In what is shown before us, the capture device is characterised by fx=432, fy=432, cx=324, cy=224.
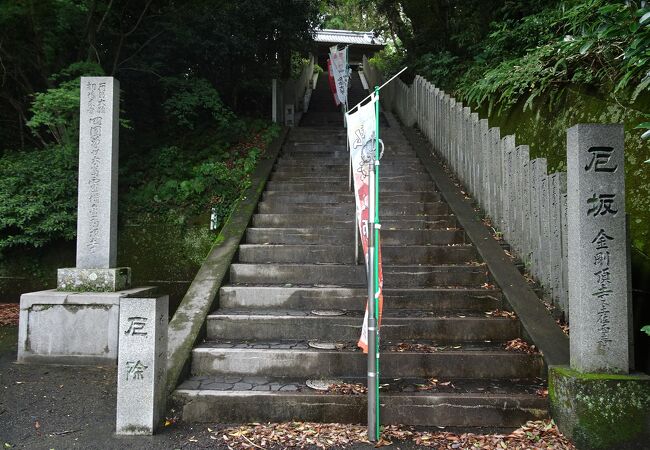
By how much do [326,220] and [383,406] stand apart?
351 centimetres

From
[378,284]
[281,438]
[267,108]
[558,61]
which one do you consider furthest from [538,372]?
[267,108]

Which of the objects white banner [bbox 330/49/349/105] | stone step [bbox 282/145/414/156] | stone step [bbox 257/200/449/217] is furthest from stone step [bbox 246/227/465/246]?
white banner [bbox 330/49/349/105]

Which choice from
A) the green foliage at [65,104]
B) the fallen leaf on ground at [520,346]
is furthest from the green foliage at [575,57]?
the green foliage at [65,104]

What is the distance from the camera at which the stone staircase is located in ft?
11.9

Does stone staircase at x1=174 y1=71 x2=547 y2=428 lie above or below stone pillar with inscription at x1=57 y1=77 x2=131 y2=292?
below

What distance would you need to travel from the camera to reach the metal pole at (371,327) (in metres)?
3.24

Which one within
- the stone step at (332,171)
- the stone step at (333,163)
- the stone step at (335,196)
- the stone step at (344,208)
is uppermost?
the stone step at (333,163)

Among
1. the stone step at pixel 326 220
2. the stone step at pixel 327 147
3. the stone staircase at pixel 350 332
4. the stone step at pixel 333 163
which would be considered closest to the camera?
the stone staircase at pixel 350 332

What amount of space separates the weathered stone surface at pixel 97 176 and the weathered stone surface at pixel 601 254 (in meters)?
5.03

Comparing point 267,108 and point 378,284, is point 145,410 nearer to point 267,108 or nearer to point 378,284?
point 378,284

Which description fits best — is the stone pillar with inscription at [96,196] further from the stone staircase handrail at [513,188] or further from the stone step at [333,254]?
the stone staircase handrail at [513,188]

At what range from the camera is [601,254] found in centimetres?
329

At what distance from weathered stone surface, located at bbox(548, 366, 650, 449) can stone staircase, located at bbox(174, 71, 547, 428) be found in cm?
37

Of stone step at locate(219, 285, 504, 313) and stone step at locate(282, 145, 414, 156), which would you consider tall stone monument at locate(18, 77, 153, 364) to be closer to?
stone step at locate(219, 285, 504, 313)
